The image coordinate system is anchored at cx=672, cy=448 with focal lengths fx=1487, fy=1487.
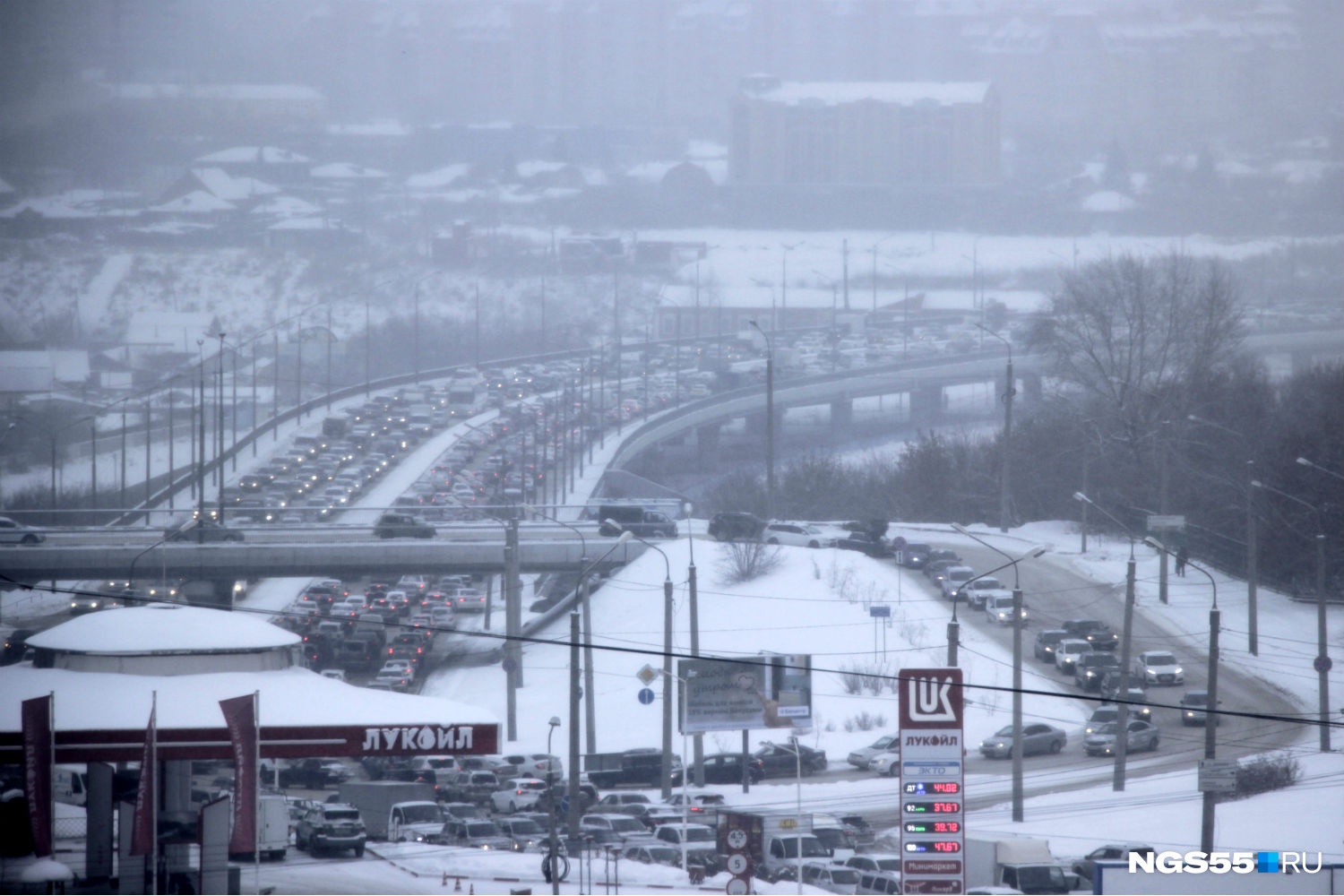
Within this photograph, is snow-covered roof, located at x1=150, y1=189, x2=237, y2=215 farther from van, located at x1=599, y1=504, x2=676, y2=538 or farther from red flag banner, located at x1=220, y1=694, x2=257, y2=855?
red flag banner, located at x1=220, y1=694, x2=257, y2=855

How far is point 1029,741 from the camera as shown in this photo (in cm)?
2238

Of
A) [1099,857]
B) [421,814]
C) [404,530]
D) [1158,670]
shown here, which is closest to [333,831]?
[421,814]

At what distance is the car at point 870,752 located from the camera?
2214 centimetres

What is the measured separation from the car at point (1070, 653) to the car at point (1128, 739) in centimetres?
242

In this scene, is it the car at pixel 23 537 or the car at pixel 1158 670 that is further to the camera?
the car at pixel 23 537

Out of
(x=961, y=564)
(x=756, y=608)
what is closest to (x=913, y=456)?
(x=961, y=564)

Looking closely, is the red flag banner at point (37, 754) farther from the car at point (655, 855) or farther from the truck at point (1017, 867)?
the truck at point (1017, 867)

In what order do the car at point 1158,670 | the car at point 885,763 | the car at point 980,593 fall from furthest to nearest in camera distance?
the car at point 980,593, the car at point 1158,670, the car at point 885,763

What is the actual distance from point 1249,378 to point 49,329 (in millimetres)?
66614

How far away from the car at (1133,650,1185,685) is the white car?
192 inches

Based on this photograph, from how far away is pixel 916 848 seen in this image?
11.2 metres

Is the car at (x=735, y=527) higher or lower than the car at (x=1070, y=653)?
higher

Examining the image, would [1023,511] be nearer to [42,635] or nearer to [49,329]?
[42,635]

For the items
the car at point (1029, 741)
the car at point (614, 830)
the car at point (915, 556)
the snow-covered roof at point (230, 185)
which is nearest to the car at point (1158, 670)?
the car at point (1029, 741)
